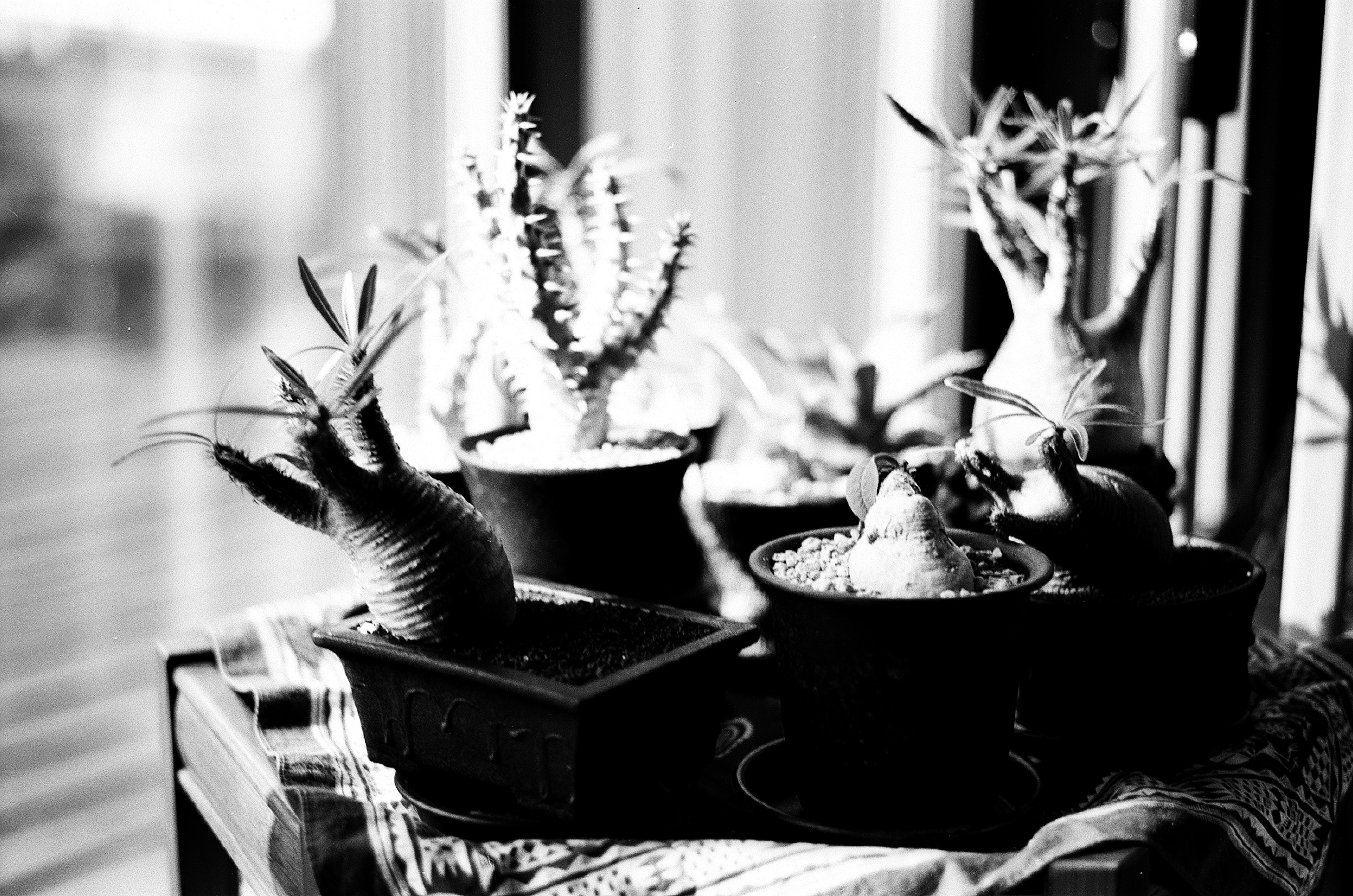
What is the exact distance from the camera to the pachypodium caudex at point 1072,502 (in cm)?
67

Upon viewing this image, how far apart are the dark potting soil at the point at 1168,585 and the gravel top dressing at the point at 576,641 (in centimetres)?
21

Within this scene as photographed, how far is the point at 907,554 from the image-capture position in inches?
23.9

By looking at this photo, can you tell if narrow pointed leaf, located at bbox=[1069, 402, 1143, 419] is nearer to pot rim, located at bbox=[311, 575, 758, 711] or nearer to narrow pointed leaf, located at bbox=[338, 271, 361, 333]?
pot rim, located at bbox=[311, 575, 758, 711]

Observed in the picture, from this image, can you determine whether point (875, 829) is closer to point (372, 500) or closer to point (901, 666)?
point (901, 666)

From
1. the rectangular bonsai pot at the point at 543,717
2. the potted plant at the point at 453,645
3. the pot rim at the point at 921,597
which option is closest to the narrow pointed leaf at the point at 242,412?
the potted plant at the point at 453,645

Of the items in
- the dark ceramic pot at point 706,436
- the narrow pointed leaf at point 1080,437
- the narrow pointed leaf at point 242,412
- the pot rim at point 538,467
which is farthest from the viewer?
the dark ceramic pot at point 706,436

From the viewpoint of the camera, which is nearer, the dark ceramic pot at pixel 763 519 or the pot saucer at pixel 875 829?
the pot saucer at pixel 875 829

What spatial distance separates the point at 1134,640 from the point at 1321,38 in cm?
58

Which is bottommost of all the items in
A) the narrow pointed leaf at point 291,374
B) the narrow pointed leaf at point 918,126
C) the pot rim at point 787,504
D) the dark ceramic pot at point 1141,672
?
the dark ceramic pot at point 1141,672

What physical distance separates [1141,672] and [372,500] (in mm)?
441

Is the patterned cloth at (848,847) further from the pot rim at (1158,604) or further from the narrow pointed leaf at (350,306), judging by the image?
the narrow pointed leaf at (350,306)

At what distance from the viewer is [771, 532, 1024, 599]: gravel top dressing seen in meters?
0.62

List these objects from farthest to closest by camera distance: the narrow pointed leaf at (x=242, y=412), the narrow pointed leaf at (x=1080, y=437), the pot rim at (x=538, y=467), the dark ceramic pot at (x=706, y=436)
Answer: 1. the dark ceramic pot at (x=706, y=436)
2. the pot rim at (x=538, y=467)
3. the narrow pointed leaf at (x=1080, y=437)
4. the narrow pointed leaf at (x=242, y=412)

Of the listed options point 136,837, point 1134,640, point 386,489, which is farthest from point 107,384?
point 1134,640
